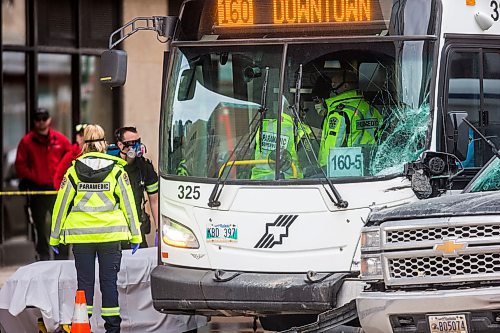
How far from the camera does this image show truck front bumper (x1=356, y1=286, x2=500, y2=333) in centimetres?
820

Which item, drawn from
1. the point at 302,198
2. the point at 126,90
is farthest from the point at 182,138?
the point at 126,90

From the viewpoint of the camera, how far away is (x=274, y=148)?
10711 millimetres

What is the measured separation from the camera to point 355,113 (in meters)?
10.7

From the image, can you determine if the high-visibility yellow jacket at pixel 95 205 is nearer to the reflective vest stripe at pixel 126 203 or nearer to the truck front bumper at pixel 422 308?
the reflective vest stripe at pixel 126 203

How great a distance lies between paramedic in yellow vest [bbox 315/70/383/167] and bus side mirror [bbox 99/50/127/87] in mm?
1673

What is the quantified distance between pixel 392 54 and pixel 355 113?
1.82ft

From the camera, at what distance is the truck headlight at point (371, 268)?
8.74m

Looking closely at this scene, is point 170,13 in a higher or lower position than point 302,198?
higher

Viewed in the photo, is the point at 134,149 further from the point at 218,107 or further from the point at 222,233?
the point at 222,233

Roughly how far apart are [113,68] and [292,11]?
5.10 feet

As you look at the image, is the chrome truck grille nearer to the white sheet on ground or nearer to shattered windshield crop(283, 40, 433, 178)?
shattered windshield crop(283, 40, 433, 178)

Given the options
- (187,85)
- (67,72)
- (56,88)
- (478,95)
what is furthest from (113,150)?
(67,72)

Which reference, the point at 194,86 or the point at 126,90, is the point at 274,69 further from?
the point at 126,90

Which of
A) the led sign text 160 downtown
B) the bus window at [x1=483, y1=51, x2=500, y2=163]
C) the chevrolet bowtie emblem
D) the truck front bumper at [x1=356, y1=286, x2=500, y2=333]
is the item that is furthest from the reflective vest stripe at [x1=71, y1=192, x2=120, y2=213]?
the chevrolet bowtie emblem
